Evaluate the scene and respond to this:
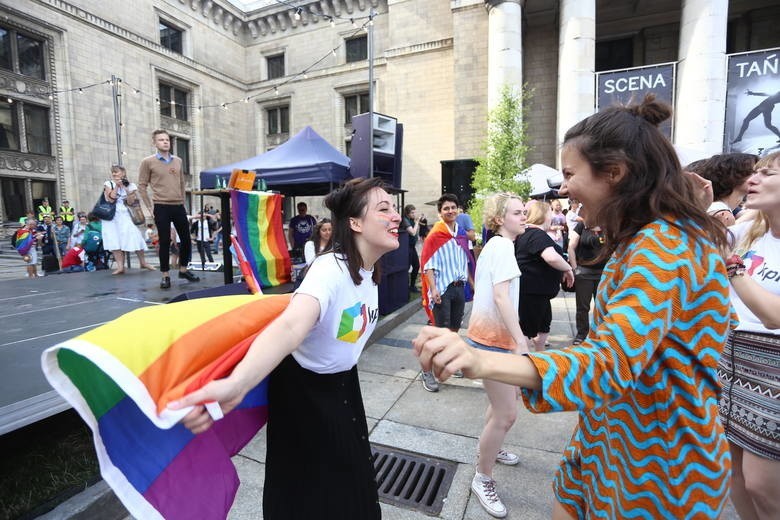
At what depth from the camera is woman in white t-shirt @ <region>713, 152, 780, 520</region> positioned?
154 cm

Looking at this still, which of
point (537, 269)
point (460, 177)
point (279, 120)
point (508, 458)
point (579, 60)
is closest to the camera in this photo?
point (508, 458)

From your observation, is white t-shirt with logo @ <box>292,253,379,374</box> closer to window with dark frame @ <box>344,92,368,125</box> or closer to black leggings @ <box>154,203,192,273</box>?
black leggings @ <box>154,203,192,273</box>

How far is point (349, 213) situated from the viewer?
5.93 feet

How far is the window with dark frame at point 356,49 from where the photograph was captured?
2642 centimetres

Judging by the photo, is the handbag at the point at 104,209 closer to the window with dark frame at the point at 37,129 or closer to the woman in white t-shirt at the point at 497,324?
the woman in white t-shirt at the point at 497,324

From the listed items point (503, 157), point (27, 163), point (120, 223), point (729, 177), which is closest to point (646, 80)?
point (503, 157)

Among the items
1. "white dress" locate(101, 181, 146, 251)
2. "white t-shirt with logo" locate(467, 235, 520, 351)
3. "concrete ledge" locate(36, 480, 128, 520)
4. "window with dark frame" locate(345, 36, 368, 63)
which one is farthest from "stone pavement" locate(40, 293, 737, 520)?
"window with dark frame" locate(345, 36, 368, 63)

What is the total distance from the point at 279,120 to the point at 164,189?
1044 inches

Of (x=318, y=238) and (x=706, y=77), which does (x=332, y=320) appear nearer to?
(x=318, y=238)

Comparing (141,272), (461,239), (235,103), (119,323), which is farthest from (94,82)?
(119,323)

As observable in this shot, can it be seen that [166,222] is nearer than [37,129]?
Yes

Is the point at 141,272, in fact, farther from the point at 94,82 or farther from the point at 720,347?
the point at 94,82

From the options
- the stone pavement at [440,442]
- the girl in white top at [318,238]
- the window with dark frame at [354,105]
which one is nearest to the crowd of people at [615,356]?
the stone pavement at [440,442]

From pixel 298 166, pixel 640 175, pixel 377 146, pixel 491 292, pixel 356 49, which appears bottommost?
pixel 491 292
